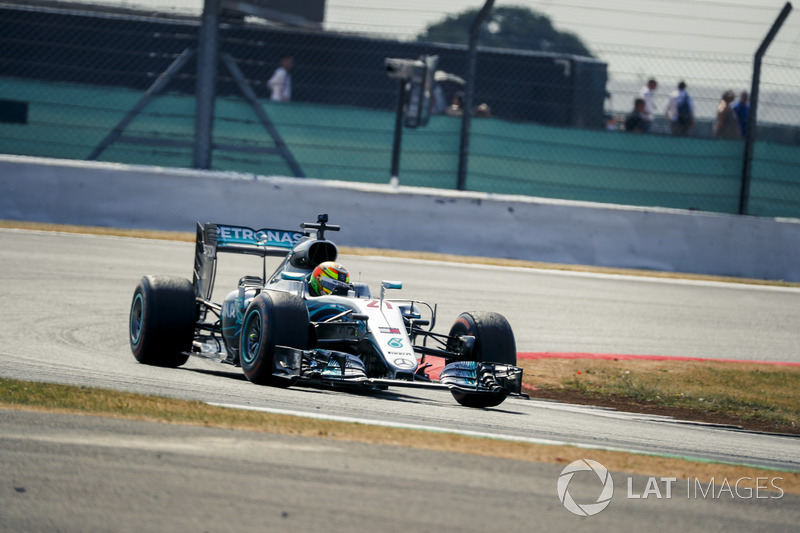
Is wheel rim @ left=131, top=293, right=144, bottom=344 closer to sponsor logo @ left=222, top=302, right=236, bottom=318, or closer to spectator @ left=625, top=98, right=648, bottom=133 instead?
sponsor logo @ left=222, top=302, right=236, bottom=318

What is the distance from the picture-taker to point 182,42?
16500 millimetres

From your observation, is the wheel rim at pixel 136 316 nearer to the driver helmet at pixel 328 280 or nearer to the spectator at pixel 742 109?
the driver helmet at pixel 328 280

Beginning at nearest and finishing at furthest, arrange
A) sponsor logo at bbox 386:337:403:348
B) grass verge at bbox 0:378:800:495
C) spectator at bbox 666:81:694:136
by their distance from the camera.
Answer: grass verge at bbox 0:378:800:495
sponsor logo at bbox 386:337:403:348
spectator at bbox 666:81:694:136

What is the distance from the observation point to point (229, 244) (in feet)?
32.4

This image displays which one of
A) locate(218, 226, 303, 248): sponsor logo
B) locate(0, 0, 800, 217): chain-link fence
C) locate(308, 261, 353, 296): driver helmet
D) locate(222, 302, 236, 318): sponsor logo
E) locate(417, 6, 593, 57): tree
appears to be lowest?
locate(222, 302, 236, 318): sponsor logo

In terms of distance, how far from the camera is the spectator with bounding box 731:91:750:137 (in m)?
16.2

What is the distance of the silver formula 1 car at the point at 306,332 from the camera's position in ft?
26.1

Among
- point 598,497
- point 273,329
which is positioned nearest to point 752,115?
→ point 273,329

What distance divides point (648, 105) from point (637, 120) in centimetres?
26

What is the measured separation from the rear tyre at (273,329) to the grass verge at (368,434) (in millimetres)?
1376

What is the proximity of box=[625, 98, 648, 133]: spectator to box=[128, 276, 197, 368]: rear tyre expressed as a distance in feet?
28.2

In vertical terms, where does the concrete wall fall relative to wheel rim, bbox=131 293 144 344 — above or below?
above

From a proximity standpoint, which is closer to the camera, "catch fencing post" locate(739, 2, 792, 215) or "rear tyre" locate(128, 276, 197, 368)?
"rear tyre" locate(128, 276, 197, 368)

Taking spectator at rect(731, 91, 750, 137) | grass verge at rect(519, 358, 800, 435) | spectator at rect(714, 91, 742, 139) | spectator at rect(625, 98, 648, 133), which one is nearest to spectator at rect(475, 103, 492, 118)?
spectator at rect(625, 98, 648, 133)
